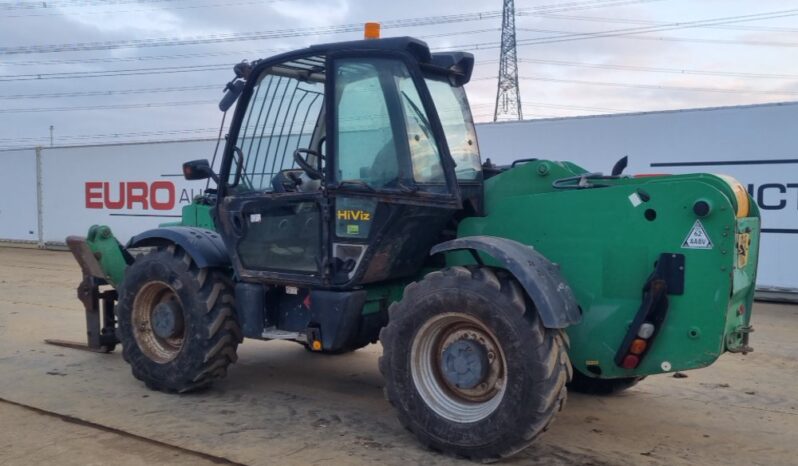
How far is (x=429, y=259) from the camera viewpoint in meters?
5.54

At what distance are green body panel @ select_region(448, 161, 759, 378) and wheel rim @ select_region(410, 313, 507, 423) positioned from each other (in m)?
0.51

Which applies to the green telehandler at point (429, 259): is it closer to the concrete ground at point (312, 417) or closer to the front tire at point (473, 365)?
the front tire at point (473, 365)

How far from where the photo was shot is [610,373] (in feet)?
15.2

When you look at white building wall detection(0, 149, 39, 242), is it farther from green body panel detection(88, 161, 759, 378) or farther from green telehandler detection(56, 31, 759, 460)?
green body panel detection(88, 161, 759, 378)

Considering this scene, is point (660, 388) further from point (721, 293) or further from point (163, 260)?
point (163, 260)

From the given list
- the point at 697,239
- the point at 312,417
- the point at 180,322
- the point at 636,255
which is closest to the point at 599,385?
the point at 636,255

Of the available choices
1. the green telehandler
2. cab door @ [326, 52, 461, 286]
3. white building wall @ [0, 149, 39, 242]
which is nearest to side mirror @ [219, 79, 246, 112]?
the green telehandler

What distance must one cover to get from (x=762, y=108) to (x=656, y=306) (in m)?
7.97

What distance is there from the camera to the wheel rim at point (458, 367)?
4.56 meters

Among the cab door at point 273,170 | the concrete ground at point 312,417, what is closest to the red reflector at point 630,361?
the concrete ground at point 312,417

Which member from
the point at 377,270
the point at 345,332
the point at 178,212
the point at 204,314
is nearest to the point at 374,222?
the point at 377,270

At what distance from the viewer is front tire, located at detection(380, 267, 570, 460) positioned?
4.28m

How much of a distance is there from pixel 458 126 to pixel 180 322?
8.54ft

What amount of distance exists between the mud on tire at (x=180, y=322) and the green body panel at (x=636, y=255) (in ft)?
7.05
